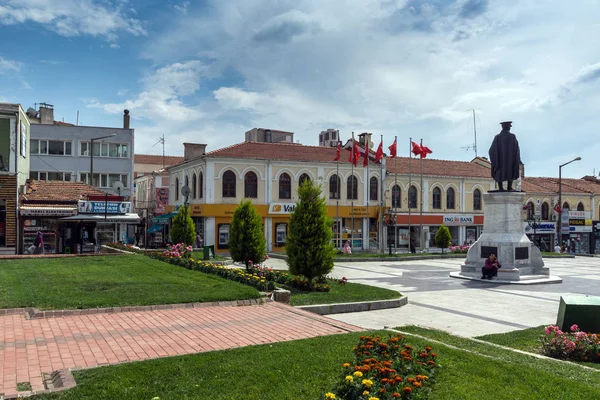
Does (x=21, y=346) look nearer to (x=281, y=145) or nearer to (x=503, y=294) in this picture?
(x=503, y=294)

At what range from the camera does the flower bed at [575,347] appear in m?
7.78

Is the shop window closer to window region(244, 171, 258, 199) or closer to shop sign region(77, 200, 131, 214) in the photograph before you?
window region(244, 171, 258, 199)

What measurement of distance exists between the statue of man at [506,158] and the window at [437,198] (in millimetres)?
23941

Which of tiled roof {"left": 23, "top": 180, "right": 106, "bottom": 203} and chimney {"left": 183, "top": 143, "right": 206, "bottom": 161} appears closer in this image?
tiled roof {"left": 23, "top": 180, "right": 106, "bottom": 203}

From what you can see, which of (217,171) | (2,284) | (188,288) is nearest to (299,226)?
(188,288)

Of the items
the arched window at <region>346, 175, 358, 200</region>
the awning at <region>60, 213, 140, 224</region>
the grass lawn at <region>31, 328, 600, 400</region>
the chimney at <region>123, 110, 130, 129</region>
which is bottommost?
the grass lawn at <region>31, 328, 600, 400</region>

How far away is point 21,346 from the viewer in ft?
26.6

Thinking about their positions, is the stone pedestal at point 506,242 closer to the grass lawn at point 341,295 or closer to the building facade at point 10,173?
the grass lawn at point 341,295

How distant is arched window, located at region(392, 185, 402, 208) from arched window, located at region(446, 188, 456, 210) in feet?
16.5

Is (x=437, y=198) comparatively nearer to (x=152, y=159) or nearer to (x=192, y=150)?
(x=192, y=150)

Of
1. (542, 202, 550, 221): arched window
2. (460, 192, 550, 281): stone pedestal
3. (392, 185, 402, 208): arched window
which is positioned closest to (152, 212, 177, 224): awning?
(392, 185, 402, 208): arched window

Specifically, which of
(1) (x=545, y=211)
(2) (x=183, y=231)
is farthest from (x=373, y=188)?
(1) (x=545, y=211)

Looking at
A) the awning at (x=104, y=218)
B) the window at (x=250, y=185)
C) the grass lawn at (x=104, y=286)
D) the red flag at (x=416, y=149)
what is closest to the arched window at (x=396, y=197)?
the red flag at (x=416, y=149)

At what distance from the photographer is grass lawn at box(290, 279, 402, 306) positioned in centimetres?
1290
